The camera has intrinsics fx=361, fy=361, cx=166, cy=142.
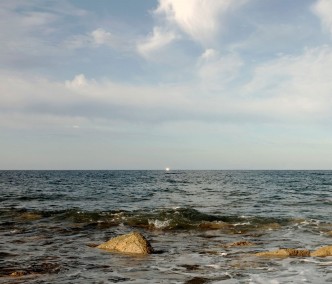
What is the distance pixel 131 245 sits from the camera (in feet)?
47.6

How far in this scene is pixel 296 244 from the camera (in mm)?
16750

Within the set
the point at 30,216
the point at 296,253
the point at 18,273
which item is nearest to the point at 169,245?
the point at 296,253

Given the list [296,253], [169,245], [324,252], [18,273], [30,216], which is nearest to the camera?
[18,273]

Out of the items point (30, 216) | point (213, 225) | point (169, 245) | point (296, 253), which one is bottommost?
point (30, 216)

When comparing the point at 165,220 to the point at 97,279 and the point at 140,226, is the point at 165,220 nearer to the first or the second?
the point at 140,226

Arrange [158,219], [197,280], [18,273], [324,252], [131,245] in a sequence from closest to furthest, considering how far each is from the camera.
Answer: [197,280], [18,273], [324,252], [131,245], [158,219]

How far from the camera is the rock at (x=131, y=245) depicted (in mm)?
14250

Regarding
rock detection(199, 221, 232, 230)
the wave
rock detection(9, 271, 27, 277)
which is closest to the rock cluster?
the wave

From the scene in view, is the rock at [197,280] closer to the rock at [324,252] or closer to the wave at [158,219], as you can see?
the rock at [324,252]

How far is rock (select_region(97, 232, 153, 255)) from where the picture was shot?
1425 centimetres

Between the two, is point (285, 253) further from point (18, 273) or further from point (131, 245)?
point (18, 273)

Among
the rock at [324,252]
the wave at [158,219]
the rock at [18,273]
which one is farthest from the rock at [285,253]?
the rock at [18,273]

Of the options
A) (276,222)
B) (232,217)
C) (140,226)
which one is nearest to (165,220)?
(140,226)

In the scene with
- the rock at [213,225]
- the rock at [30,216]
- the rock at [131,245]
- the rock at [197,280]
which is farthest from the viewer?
the rock at [30,216]
